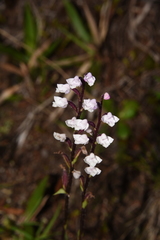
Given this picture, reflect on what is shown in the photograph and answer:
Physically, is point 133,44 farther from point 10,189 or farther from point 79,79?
point 79,79

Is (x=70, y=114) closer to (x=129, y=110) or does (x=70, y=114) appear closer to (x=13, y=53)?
(x=129, y=110)

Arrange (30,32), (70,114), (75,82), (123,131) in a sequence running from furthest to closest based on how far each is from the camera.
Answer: (30,32) → (70,114) → (123,131) → (75,82)

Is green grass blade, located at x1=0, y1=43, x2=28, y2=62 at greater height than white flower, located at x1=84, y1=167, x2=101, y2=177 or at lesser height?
greater

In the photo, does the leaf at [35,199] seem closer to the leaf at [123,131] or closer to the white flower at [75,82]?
the leaf at [123,131]

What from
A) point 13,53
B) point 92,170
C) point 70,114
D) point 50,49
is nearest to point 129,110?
point 70,114

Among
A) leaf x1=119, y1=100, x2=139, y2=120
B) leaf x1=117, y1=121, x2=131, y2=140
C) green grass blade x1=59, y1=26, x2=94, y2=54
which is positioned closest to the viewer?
leaf x1=117, y1=121, x2=131, y2=140

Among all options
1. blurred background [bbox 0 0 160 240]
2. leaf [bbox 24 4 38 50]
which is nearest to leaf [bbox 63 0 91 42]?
blurred background [bbox 0 0 160 240]

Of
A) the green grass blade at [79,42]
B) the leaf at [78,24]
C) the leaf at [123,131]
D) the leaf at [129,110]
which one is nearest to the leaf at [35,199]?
the leaf at [123,131]

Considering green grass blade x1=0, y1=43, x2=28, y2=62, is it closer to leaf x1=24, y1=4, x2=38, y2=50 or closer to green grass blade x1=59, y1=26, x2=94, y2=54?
leaf x1=24, y1=4, x2=38, y2=50
